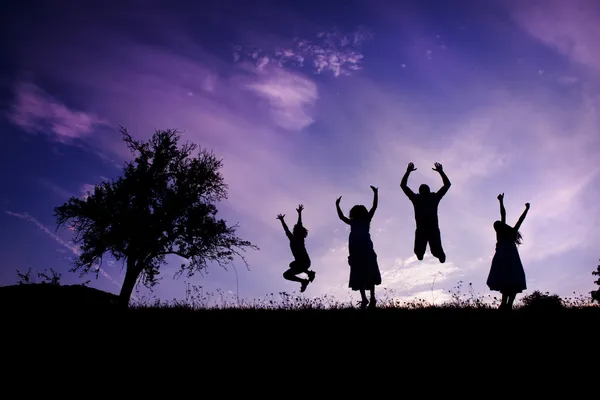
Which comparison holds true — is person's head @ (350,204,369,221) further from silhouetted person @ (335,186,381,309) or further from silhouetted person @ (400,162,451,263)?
silhouetted person @ (400,162,451,263)

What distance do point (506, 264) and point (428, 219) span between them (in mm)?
2171

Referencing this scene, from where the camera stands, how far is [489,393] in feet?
13.3

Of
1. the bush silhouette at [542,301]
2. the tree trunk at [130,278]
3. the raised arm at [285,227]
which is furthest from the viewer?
the tree trunk at [130,278]

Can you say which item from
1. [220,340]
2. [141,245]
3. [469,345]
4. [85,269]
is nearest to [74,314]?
[220,340]

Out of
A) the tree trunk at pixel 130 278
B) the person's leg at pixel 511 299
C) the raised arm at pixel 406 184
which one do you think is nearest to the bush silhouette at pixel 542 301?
the person's leg at pixel 511 299

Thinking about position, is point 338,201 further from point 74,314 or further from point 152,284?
point 152,284

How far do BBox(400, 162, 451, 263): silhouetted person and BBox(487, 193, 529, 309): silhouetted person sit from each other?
1.30 meters

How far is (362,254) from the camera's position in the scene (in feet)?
32.3

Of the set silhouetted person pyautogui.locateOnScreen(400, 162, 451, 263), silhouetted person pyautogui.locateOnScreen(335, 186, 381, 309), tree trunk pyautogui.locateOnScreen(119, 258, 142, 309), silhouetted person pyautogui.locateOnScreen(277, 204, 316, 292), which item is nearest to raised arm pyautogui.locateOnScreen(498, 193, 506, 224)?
silhouetted person pyautogui.locateOnScreen(400, 162, 451, 263)

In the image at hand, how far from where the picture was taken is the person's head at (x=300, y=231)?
12906mm

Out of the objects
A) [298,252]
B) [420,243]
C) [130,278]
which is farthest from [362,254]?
[130,278]

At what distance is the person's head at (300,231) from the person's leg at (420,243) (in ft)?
13.1

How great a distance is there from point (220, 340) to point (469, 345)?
3710 millimetres

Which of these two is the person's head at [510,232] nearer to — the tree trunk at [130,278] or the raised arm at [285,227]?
the raised arm at [285,227]
